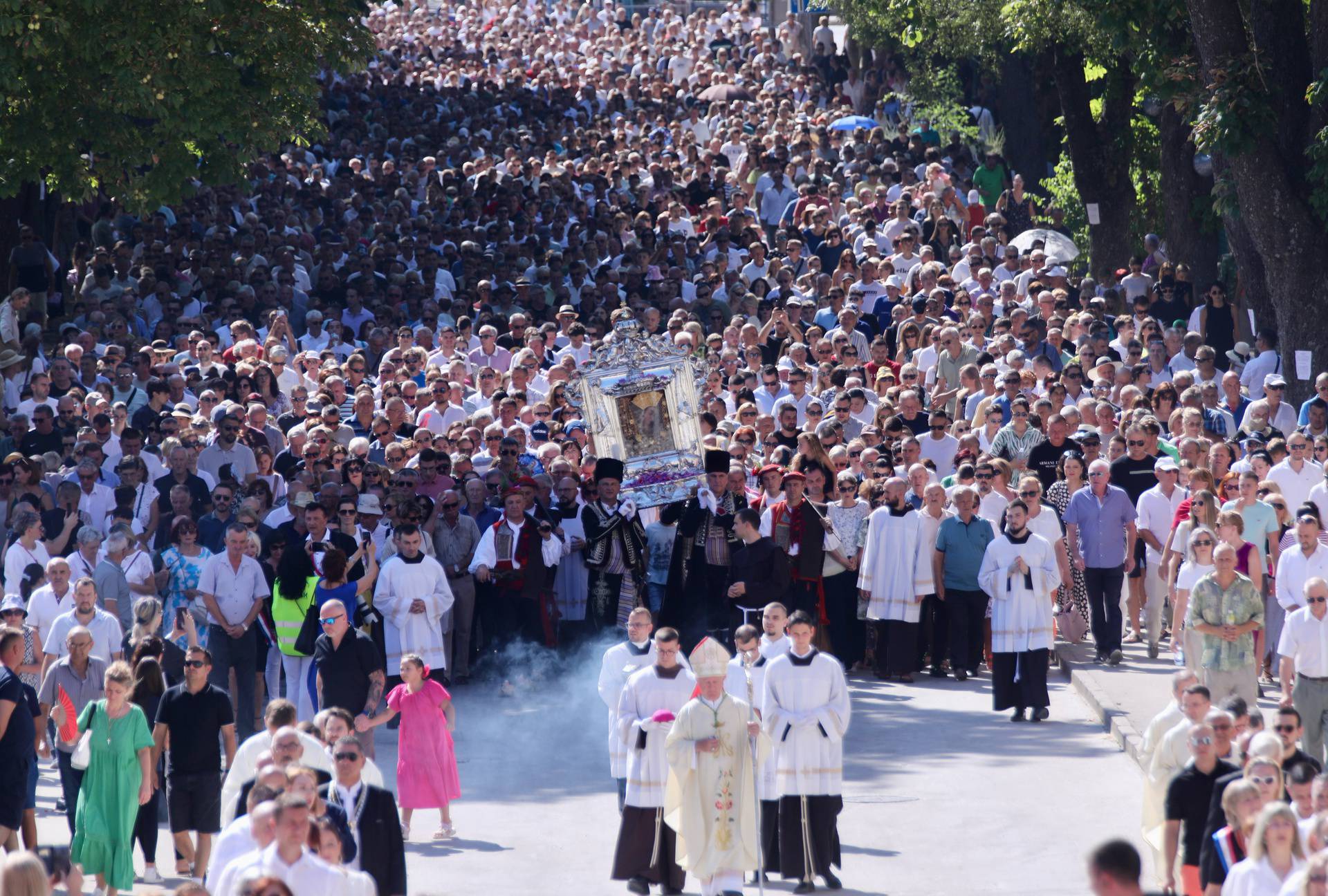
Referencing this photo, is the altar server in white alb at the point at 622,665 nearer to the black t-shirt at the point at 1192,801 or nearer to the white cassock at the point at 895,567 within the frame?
the black t-shirt at the point at 1192,801

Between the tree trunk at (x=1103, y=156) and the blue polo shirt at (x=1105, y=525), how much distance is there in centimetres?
1211

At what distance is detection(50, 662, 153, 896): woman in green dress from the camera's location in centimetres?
1190

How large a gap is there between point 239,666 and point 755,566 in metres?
4.03

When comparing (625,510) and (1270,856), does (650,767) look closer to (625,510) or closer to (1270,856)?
(1270,856)

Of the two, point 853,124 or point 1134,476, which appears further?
point 853,124

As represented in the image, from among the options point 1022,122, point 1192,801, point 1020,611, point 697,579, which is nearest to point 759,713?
point 1192,801

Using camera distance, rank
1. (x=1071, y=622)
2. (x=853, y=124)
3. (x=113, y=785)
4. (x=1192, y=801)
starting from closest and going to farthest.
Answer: (x=1192, y=801)
(x=113, y=785)
(x=1071, y=622)
(x=853, y=124)

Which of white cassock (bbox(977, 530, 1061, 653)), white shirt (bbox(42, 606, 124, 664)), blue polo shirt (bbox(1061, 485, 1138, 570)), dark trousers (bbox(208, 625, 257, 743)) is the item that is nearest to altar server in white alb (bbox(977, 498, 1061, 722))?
white cassock (bbox(977, 530, 1061, 653))

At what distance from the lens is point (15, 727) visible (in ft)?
39.8

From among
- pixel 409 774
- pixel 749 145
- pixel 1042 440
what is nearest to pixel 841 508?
pixel 1042 440

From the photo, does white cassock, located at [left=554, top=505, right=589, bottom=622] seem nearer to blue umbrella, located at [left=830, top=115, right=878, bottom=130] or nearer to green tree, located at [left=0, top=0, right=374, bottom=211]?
green tree, located at [left=0, top=0, right=374, bottom=211]

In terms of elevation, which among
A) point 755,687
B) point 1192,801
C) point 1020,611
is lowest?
point 1192,801

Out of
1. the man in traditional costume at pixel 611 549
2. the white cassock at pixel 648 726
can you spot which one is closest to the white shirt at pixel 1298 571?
the white cassock at pixel 648 726

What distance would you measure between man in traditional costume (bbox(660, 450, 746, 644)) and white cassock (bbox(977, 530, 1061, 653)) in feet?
7.06
